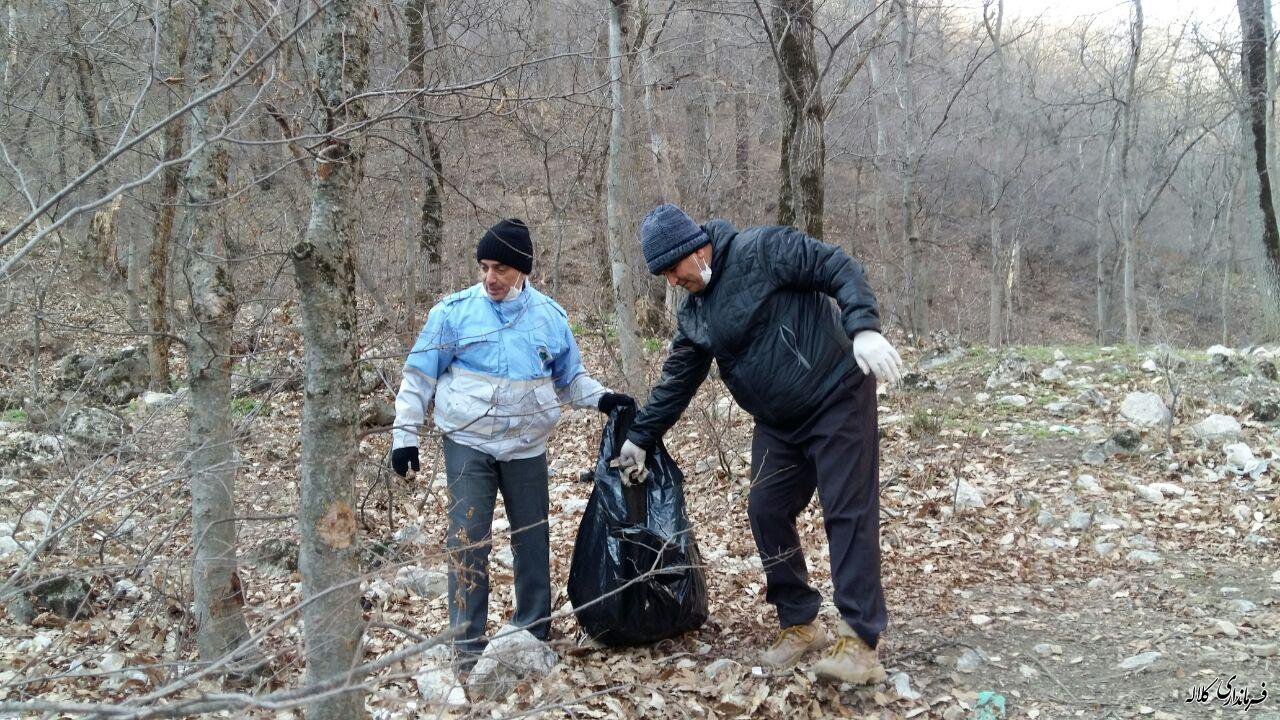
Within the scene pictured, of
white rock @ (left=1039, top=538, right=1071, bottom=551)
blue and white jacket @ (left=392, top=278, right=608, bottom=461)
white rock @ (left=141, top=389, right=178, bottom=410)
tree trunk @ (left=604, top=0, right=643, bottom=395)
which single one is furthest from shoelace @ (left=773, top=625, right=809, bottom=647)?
white rock @ (left=141, top=389, right=178, bottom=410)

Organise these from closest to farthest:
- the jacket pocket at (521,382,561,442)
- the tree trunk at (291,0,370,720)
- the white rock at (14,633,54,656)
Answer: the tree trunk at (291,0,370,720) < the jacket pocket at (521,382,561,442) < the white rock at (14,633,54,656)

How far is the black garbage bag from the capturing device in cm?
334

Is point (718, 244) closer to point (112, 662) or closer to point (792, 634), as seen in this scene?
point (792, 634)

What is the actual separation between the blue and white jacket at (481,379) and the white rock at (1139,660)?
238 centimetres

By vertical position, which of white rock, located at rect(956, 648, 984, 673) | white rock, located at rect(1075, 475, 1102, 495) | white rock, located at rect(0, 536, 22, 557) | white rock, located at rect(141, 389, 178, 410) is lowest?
white rock, located at rect(956, 648, 984, 673)

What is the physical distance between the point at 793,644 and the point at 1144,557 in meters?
2.34

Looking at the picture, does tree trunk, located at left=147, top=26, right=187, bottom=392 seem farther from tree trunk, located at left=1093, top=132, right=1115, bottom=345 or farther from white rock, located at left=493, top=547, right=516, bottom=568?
tree trunk, located at left=1093, top=132, right=1115, bottom=345

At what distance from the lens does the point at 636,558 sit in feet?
11.0

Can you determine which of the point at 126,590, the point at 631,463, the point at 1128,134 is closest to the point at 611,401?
the point at 631,463

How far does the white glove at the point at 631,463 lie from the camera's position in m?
3.38

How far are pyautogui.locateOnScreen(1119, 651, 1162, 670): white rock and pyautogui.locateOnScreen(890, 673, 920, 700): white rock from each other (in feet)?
2.82

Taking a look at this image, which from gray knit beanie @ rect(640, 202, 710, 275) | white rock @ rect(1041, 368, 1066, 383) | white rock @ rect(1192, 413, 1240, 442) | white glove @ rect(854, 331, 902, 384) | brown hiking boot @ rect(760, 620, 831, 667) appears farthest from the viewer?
white rock @ rect(1041, 368, 1066, 383)

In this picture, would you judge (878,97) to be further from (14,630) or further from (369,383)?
(14,630)

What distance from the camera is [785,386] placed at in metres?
3.03
